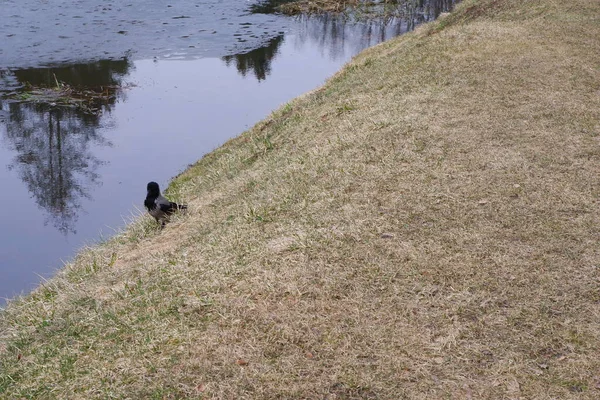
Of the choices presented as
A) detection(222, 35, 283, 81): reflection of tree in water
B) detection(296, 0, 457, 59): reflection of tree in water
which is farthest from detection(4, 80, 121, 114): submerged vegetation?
detection(296, 0, 457, 59): reflection of tree in water

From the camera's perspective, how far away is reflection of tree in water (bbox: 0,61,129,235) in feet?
43.0

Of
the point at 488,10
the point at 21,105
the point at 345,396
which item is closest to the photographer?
the point at 345,396

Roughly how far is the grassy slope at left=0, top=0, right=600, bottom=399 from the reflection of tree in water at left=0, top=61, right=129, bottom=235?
4.69 m

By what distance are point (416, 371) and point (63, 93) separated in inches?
611

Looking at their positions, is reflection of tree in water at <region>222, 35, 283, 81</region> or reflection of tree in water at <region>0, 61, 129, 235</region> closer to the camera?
reflection of tree in water at <region>0, 61, 129, 235</region>

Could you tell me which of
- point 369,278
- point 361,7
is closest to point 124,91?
point 369,278

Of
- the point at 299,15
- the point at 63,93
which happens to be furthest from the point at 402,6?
the point at 63,93

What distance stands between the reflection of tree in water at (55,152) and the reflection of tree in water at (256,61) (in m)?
4.25

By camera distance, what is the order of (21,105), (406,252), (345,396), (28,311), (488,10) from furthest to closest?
(21,105)
(488,10)
(28,311)
(406,252)
(345,396)

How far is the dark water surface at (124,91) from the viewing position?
12.5 m

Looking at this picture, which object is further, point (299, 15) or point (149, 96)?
point (299, 15)

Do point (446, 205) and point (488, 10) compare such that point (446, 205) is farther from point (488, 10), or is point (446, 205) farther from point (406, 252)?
point (488, 10)

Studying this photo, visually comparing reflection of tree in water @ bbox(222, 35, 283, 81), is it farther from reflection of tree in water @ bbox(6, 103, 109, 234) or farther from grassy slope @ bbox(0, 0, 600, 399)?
grassy slope @ bbox(0, 0, 600, 399)

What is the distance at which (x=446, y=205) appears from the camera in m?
6.41
